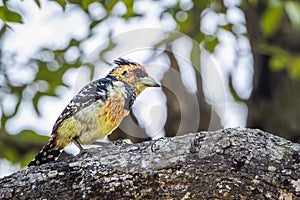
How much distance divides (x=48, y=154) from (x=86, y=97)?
0.30 meters

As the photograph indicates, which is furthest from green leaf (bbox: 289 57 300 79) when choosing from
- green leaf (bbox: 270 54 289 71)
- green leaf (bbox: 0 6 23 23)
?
green leaf (bbox: 0 6 23 23)

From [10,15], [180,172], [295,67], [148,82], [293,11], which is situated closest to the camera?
[180,172]

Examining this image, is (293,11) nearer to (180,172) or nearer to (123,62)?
(123,62)

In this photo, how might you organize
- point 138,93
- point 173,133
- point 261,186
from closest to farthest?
point 261,186 → point 138,93 → point 173,133

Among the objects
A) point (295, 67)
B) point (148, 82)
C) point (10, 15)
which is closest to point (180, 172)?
point (148, 82)

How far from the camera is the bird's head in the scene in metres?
3.27

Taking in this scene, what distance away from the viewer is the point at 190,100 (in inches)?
176

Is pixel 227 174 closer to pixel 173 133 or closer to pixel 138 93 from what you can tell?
pixel 138 93

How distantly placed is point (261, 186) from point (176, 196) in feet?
0.93

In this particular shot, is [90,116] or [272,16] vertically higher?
[272,16]

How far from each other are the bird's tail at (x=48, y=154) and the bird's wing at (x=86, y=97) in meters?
0.07

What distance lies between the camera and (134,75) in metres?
3.28

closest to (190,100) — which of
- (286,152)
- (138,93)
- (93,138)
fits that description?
(138,93)

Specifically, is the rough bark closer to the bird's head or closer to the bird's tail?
the bird's tail
